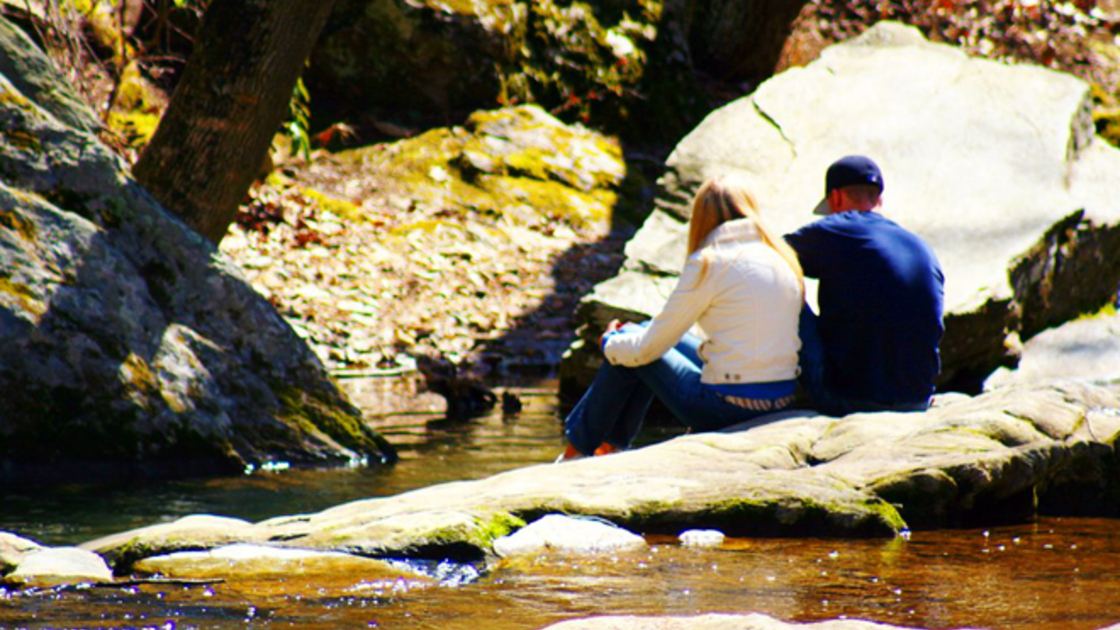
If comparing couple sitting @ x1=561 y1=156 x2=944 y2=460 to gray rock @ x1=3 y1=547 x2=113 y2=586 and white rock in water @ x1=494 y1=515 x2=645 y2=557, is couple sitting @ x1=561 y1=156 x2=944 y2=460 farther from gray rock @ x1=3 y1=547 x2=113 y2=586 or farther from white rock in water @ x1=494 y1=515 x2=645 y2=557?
gray rock @ x1=3 y1=547 x2=113 y2=586

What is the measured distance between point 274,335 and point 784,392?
9.14 feet

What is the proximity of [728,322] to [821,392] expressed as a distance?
552 millimetres

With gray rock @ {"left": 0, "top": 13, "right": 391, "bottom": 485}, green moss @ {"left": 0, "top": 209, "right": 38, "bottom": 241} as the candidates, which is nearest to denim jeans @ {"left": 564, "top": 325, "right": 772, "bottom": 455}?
gray rock @ {"left": 0, "top": 13, "right": 391, "bottom": 485}

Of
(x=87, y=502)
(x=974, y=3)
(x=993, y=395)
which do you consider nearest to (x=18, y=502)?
(x=87, y=502)

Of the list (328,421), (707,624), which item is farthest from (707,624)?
(328,421)

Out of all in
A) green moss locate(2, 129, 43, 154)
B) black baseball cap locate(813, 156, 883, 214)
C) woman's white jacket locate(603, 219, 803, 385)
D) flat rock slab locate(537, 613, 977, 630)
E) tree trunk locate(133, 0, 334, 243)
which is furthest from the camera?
tree trunk locate(133, 0, 334, 243)

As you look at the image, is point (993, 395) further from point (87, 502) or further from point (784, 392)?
point (87, 502)

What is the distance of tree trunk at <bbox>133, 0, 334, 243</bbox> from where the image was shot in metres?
7.20

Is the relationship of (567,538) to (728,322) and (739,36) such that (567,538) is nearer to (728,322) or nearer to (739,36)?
(728,322)

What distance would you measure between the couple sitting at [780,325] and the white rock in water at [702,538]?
1337 millimetres

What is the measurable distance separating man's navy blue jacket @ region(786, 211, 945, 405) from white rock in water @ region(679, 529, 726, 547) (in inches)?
64.9

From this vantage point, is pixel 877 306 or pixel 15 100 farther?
pixel 15 100

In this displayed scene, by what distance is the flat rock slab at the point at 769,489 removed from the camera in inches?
154

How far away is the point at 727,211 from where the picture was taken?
539cm
